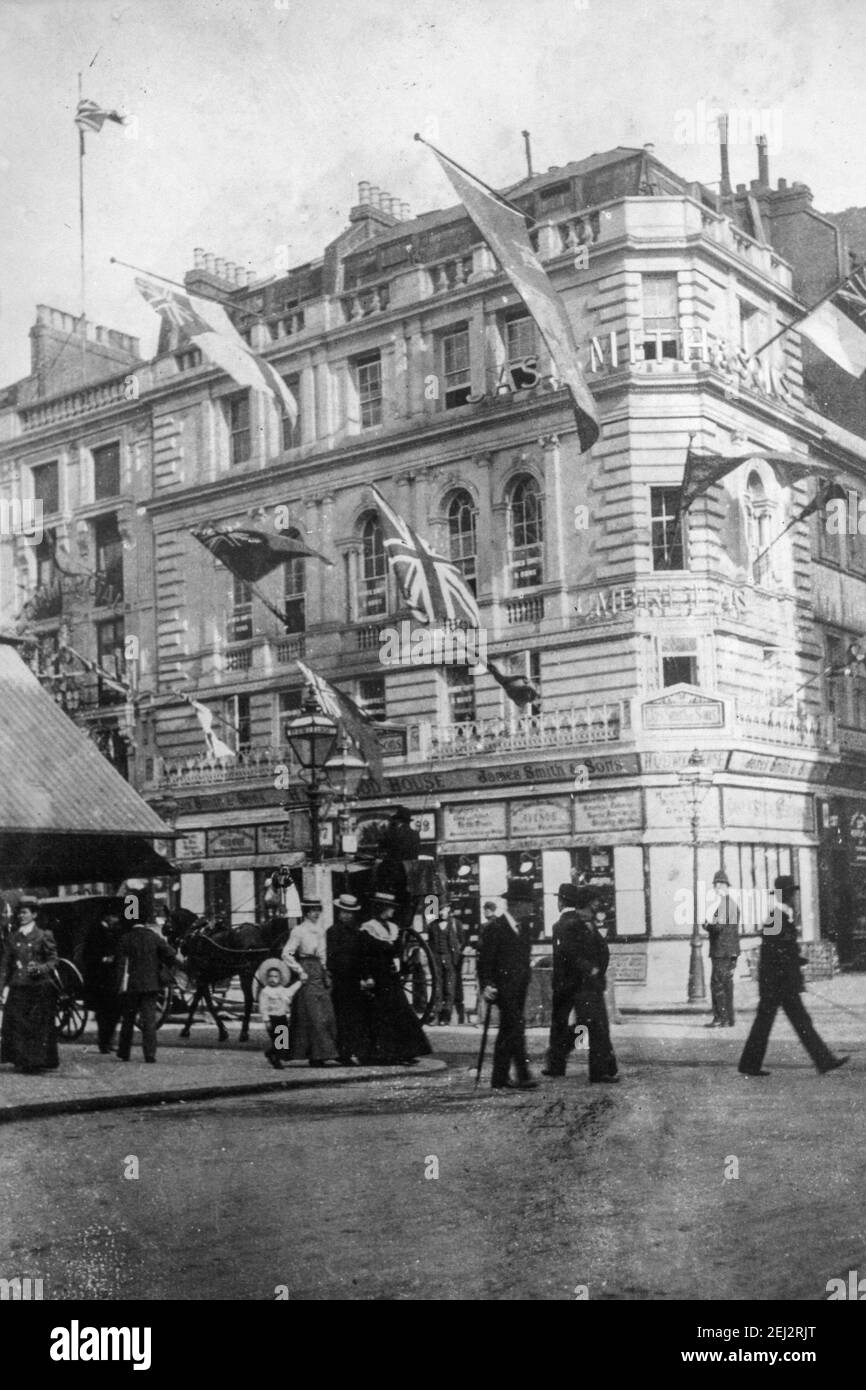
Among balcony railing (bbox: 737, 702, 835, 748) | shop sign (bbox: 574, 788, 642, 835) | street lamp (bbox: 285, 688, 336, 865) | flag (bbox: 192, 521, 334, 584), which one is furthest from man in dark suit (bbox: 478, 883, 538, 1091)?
flag (bbox: 192, 521, 334, 584)

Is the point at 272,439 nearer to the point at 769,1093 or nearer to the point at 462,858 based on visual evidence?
the point at 462,858

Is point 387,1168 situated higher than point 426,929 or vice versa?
point 426,929

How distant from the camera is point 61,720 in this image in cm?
1100

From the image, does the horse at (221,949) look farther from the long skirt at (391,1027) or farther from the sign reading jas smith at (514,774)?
the sign reading jas smith at (514,774)

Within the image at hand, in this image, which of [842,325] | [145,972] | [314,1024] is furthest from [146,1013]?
[842,325]

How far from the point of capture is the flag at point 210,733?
10.6 meters

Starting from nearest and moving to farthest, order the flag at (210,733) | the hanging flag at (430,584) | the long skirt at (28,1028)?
the hanging flag at (430,584), the flag at (210,733), the long skirt at (28,1028)

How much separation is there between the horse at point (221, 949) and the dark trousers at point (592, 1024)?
2.22 meters

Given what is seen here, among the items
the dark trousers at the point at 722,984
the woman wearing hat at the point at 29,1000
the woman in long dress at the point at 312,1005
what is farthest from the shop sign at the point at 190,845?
the dark trousers at the point at 722,984

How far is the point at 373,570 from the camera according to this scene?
33.5 feet

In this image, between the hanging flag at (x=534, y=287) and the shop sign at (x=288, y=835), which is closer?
the hanging flag at (x=534, y=287)
